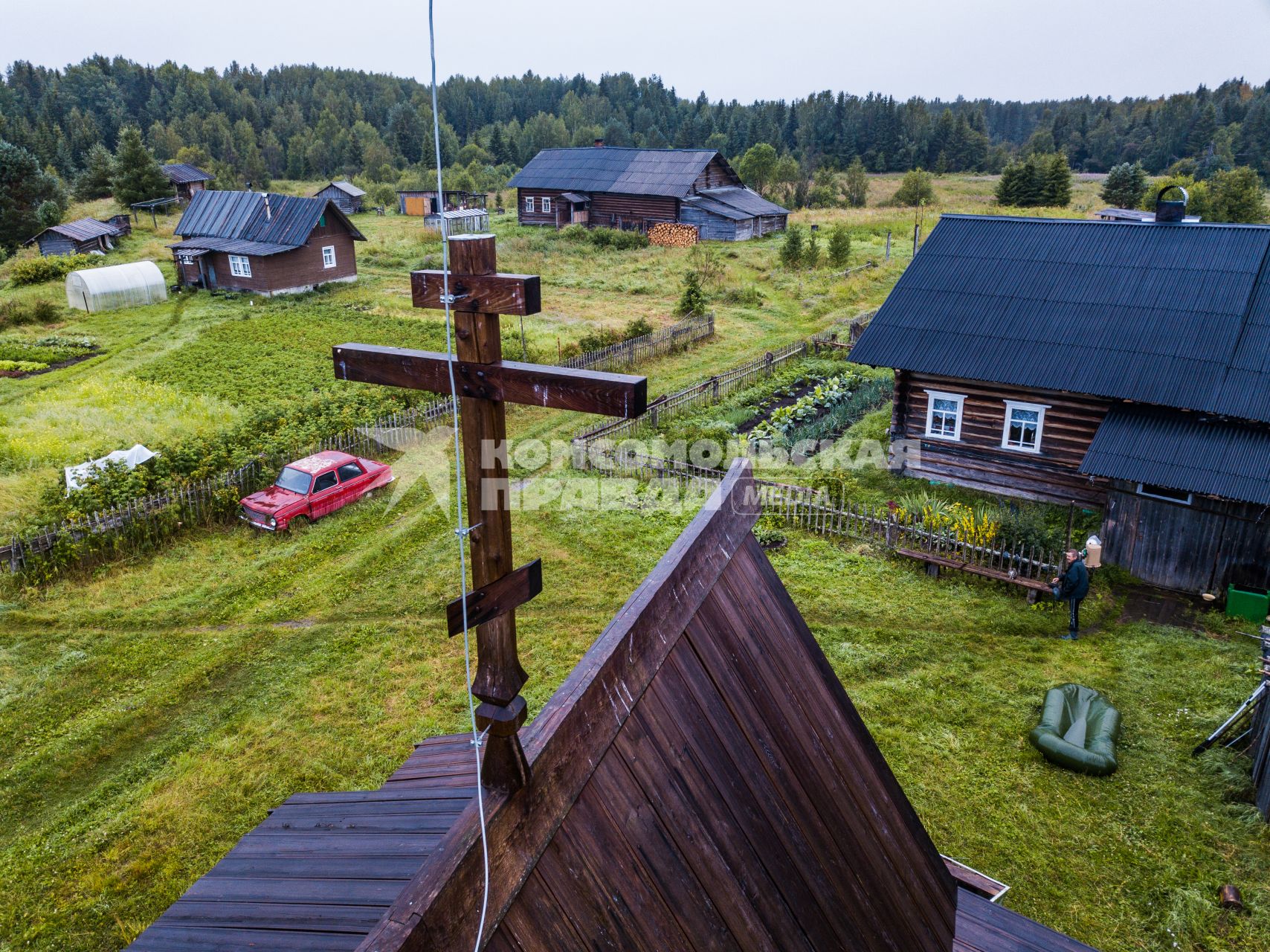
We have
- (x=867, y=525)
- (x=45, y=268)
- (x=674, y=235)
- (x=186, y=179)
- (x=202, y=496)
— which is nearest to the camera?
(x=867, y=525)

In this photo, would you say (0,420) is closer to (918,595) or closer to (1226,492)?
(918,595)

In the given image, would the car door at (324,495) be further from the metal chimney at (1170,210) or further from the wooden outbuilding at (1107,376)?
the metal chimney at (1170,210)

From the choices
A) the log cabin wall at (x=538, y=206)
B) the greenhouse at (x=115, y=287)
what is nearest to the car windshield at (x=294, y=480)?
the greenhouse at (x=115, y=287)

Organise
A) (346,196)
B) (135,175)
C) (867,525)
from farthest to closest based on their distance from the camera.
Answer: (346,196)
(135,175)
(867,525)

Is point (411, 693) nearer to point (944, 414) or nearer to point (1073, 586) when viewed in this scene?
point (1073, 586)

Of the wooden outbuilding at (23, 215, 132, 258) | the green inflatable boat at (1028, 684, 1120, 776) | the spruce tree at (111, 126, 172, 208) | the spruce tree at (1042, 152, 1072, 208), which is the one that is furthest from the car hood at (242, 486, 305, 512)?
the spruce tree at (1042, 152, 1072, 208)

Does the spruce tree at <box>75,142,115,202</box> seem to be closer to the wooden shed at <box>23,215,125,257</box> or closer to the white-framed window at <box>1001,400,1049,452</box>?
the wooden shed at <box>23,215,125,257</box>

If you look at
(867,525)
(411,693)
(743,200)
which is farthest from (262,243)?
(867,525)
